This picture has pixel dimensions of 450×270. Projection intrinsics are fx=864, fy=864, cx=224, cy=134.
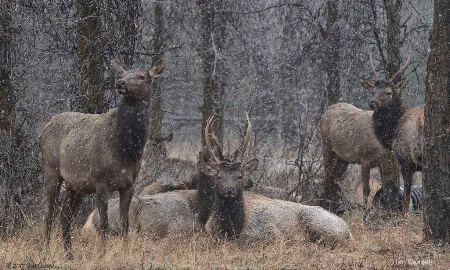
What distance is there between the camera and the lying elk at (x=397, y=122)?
13.2 metres

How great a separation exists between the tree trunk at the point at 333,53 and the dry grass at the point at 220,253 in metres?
5.65

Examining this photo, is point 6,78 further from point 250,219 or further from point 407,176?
point 407,176

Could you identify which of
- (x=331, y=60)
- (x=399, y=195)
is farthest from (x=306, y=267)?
(x=331, y=60)

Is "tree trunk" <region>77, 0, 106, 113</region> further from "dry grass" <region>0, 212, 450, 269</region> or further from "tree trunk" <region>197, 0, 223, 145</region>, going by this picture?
"tree trunk" <region>197, 0, 223, 145</region>

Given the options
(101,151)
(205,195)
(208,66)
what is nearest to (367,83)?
(205,195)

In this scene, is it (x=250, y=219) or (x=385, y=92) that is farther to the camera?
(x=385, y=92)

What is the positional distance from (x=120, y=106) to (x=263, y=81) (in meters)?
8.84

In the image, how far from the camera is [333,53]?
1583cm

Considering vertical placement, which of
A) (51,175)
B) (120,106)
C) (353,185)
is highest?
(120,106)

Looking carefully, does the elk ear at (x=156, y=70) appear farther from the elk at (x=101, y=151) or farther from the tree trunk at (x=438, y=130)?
the tree trunk at (x=438, y=130)

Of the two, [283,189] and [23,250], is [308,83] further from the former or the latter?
[23,250]

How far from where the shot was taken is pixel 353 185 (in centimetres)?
1733

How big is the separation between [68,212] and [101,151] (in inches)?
41.8

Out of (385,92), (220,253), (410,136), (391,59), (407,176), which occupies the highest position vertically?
(391,59)
